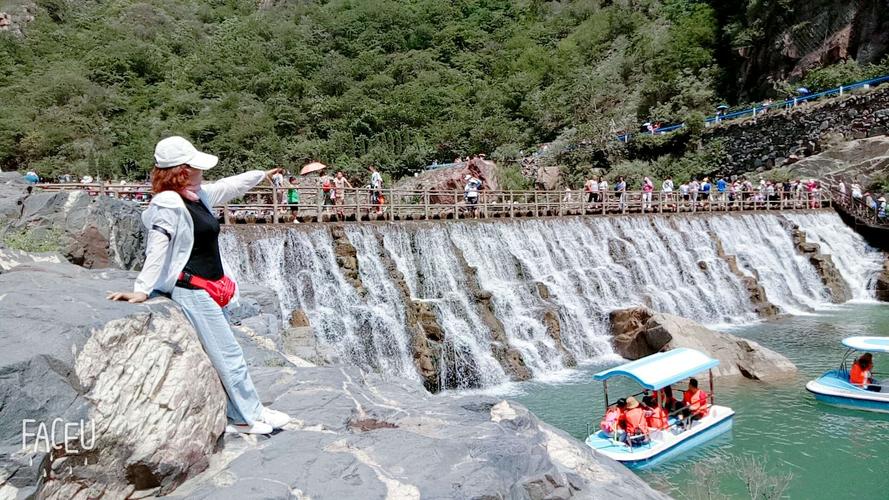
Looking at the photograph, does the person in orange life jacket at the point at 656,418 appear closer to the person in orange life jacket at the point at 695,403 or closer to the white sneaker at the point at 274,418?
the person in orange life jacket at the point at 695,403

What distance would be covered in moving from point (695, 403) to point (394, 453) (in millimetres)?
8094

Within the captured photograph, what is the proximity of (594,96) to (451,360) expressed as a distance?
34796mm

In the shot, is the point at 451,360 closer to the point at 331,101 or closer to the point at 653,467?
the point at 653,467

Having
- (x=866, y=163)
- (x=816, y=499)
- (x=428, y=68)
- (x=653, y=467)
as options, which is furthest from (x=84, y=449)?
(x=428, y=68)

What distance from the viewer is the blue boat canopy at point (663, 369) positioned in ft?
→ 30.7

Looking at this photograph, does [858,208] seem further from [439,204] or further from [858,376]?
[439,204]

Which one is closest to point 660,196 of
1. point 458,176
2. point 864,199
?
point 458,176

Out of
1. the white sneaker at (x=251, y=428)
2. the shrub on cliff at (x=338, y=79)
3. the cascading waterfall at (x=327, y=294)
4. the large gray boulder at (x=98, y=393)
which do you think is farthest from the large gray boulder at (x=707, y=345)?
the shrub on cliff at (x=338, y=79)

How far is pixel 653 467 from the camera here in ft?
29.1

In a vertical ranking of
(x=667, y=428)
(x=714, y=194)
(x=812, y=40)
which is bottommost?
(x=667, y=428)

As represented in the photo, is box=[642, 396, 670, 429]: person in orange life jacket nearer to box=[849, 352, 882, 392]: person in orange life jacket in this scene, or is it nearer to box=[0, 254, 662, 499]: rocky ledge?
box=[849, 352, 882, 392]: person in orange life jacket

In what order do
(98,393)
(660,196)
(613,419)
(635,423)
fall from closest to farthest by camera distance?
1. (98,393)
2. (635,423)
3. (613,419)
4. (660,196)

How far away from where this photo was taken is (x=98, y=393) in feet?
9.17

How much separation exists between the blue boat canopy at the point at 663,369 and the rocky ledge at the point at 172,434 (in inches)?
212
